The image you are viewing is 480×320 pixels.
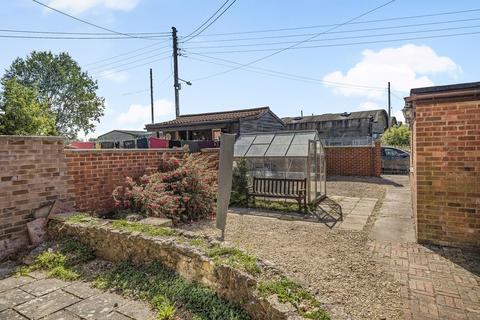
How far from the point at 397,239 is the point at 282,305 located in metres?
3.80

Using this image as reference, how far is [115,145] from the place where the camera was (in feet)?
50.2

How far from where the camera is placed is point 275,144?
911 cm

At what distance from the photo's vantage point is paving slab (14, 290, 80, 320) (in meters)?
2.82

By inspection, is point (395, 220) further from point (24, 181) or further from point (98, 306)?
point (24, 181)

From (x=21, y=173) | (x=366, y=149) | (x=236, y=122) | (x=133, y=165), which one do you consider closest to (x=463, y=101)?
(x=133, y=165)

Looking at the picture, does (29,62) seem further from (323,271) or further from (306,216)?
(323,271)

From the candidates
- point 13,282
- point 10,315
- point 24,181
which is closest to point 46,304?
point 10,315

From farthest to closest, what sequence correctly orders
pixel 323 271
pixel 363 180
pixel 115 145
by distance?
pixel 115 145, pixel 363 180, pixel 323 271

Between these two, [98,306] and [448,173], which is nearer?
[98,306]

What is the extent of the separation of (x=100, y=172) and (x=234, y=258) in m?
4.26

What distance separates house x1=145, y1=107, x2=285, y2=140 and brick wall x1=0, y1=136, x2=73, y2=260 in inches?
412

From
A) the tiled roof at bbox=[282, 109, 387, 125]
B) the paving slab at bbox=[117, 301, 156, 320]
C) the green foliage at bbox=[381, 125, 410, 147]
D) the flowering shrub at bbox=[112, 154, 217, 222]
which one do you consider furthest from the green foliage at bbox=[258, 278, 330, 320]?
the tiled roof at bbox=[282, 109, 387, 125]

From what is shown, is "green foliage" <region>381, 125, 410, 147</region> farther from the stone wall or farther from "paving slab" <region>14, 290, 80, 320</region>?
"paving slab" <region>14, 290, 80, 320</region>

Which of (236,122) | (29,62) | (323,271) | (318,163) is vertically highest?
(29,62)
